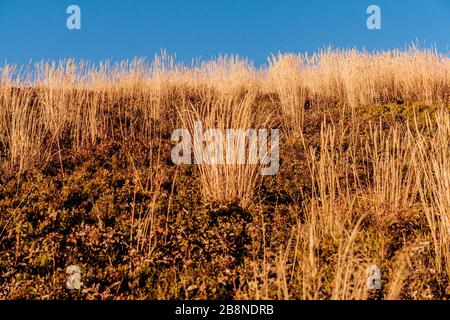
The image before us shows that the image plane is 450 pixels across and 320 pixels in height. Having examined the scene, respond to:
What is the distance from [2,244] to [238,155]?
2375mm

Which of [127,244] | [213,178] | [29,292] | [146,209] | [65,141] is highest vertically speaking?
[65,141]

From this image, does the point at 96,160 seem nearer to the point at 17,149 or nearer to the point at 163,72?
the point at 17,149

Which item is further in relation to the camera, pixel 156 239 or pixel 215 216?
pixel 215 216

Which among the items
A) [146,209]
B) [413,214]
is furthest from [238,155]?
[413,214]

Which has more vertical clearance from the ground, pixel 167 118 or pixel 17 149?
pixel 167 118

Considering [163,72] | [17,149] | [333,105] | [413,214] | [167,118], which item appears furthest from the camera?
[163,72]

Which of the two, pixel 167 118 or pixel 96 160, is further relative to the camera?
pixel 167 118

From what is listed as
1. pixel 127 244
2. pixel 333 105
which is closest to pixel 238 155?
pixel 127 244

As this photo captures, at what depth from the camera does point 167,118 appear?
24.9ft

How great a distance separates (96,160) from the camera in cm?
543

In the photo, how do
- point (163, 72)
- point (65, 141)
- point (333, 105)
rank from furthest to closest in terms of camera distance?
1. point (163, 72)
2. point (333, 105)
3. point (65, 141)

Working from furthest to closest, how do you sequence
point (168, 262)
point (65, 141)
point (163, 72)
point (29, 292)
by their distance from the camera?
point (163, 72), point (65, 141), point (168, 262), point (29, 292)

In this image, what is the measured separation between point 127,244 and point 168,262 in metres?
0.46

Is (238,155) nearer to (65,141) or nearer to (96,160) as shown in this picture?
(96,160)
